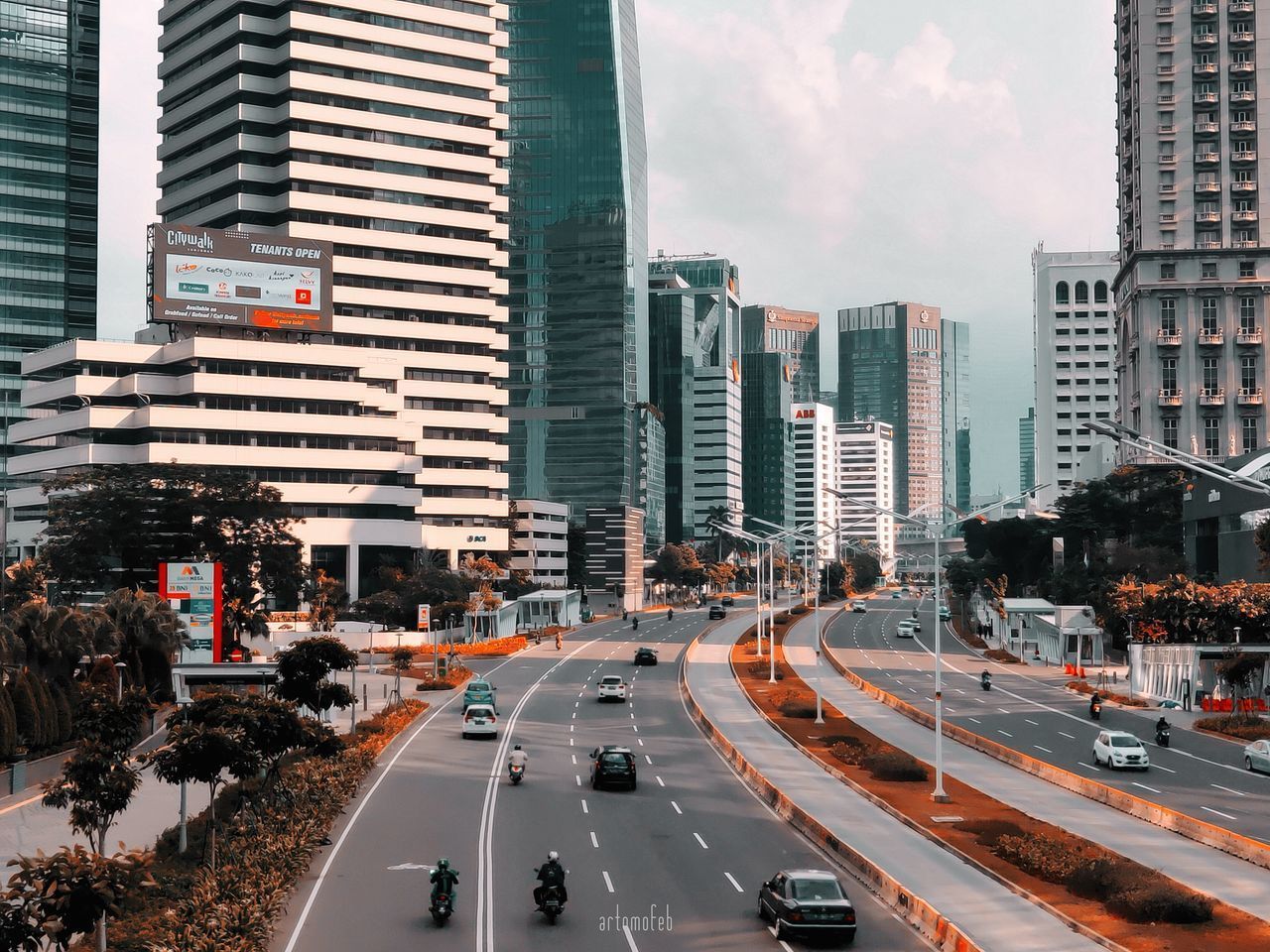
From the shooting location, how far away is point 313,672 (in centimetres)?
5441

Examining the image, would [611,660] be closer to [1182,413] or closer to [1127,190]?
[1182,413]

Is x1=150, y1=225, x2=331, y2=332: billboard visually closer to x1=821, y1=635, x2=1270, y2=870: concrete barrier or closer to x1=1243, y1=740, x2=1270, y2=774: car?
x1=821, y1=635, x2=1270, y2=870: concrete barrier

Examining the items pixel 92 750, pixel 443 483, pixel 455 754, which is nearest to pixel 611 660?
pixel 455 754

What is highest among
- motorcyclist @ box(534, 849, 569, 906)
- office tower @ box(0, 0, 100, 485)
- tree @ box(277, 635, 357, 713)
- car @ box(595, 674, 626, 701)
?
office tower @ box(0, 0, 100, 485)

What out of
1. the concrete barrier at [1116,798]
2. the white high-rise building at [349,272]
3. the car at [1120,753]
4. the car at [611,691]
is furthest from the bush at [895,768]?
the white high-rise building at [349,272]

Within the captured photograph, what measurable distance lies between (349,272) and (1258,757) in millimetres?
122517

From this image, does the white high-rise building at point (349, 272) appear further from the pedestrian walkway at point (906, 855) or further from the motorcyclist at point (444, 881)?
the motorcyclist at point (444, 881)

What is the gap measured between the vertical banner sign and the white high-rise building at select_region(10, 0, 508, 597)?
2256 inches

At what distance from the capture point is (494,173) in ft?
551

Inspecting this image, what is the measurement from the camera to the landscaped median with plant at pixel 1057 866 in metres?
27.4

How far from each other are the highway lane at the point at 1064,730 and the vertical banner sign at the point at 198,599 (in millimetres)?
40753

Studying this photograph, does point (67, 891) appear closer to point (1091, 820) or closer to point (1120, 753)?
point (1091, 820)

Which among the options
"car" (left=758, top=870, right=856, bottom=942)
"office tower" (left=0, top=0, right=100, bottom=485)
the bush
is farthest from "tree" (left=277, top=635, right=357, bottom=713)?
"office tower" (left=0, top=0, right=100, bottom=485)

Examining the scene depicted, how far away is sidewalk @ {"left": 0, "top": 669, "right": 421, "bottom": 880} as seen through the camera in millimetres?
39844
